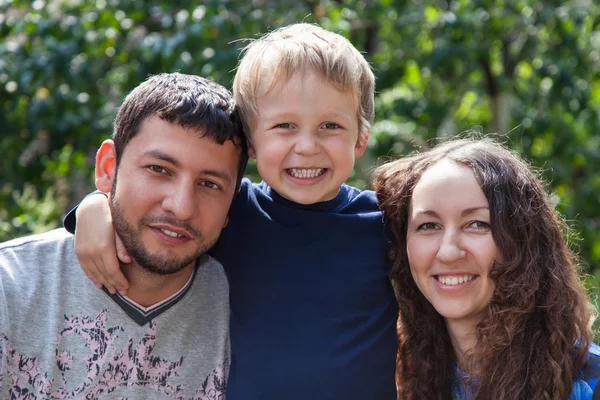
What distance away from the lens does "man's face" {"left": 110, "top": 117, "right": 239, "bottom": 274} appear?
2461 mm

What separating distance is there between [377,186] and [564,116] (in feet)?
11.5

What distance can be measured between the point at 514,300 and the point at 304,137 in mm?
845

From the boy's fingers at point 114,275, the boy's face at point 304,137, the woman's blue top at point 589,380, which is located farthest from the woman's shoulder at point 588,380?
the boy's fingers at point 114,275

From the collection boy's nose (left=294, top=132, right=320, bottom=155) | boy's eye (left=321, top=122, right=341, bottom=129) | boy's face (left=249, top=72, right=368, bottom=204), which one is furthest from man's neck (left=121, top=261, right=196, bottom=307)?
boy's eye (left=321, top=122, right=341, bottom=129)

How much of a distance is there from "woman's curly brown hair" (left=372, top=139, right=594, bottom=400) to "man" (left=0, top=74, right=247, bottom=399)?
664 millimetres

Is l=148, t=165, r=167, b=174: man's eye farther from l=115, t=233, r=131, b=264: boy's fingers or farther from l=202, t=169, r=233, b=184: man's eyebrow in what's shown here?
l=115, t=233, r=131, b=264: boy's fingers

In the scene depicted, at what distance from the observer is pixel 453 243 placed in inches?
96.4

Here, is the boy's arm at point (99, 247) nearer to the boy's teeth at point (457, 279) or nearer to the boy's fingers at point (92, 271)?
the boy's fingers at point (92, 271)

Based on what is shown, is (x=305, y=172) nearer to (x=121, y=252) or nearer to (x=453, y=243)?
(x=453, y=243)

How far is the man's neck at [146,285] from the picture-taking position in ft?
8.39

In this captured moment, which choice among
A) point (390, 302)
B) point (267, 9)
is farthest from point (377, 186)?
point (267, 9)

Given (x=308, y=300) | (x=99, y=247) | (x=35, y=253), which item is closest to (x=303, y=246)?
(x=308, y=300)

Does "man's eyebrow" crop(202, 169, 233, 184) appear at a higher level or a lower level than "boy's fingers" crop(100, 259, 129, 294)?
higher

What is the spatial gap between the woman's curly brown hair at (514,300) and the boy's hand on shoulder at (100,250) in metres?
0.91
